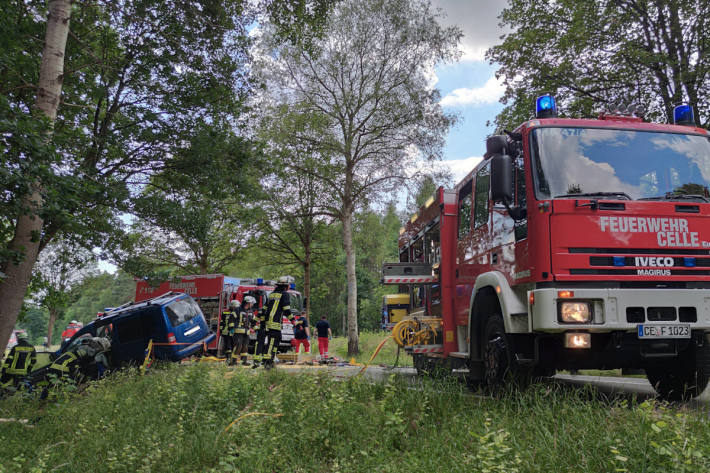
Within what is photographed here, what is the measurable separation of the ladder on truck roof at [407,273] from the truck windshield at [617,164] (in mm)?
3398

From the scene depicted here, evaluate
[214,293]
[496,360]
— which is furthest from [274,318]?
[214,293]

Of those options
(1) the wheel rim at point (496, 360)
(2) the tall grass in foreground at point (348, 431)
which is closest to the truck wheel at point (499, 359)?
(1) the wheel rim at point (496, 360)

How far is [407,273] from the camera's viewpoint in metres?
8.20

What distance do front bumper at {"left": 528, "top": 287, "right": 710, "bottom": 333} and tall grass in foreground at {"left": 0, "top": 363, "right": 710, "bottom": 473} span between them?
2.12 ft

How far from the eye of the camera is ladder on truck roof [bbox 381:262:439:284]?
7.98 metres

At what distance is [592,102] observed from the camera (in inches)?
502

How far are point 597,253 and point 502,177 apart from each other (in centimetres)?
116

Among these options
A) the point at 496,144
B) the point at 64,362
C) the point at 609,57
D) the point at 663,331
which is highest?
the point at 609,57

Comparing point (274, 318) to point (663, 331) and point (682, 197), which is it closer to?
point (663, 331)

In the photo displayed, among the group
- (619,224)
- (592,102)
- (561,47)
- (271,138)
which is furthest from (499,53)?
(619,224)

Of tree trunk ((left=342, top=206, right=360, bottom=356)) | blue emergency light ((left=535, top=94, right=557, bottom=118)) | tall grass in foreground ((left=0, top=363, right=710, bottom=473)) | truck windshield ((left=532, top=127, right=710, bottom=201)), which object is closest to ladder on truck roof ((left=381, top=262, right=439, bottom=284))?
tall grass in foreground ((left=0, top=363, right=710, bottom=473))

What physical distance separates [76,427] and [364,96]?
1423cm

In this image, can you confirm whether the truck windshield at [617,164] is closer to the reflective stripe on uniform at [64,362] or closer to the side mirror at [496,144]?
the side mirror at [496,144]

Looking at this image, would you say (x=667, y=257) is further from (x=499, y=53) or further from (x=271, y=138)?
(x=271, y=138)
